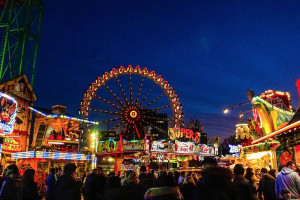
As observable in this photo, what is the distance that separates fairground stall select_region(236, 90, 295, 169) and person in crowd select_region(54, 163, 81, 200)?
38.9 ft

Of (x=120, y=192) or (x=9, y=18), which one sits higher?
(x=9, y=18)

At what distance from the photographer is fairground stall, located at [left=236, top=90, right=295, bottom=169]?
51.0 feet

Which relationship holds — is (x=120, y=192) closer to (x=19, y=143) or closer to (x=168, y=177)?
(x=168, y=177)

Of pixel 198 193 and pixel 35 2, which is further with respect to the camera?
pixel 35 2

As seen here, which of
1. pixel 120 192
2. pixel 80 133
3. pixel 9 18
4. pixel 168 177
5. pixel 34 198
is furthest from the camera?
pixel 80 133

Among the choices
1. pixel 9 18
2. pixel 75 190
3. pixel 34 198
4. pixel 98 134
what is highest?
pixel 9 18

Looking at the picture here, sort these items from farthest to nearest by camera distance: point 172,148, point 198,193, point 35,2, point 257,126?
point 172,148 → point 35,2 → point 257,126 → point 198,193

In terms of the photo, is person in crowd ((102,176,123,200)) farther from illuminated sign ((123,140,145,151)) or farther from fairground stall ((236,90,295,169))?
illuminated sign ((123,140,145,151))


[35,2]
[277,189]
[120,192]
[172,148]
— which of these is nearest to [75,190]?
[120,192]

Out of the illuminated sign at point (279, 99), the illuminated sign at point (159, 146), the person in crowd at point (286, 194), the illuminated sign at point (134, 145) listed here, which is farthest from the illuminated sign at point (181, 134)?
the person in crowd at point (286, 194)

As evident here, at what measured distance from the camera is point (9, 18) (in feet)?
68.1

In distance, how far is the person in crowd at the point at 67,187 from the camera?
13.5 feet

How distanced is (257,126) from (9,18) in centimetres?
2019

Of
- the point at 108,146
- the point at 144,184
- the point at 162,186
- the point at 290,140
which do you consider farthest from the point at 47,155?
the point at 162,186
